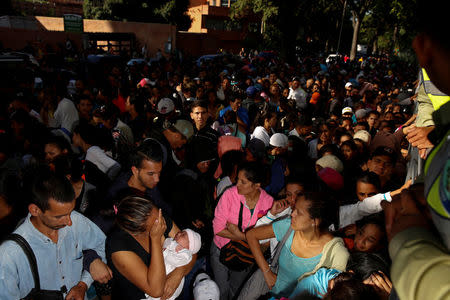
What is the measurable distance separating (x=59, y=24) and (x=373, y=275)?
38.2m

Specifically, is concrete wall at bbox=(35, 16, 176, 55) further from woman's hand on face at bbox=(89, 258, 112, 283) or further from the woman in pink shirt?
woman's hand on face at bbox=(89, 258, 112, 283)

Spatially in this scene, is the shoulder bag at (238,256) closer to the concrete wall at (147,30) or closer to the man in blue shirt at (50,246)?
the man in blue shirt at (50,246)

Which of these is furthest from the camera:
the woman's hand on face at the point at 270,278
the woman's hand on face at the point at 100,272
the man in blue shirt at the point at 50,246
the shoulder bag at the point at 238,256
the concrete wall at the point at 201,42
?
the concrete wall at the point at 201,42

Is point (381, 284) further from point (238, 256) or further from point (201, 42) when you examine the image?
point (201, 42)

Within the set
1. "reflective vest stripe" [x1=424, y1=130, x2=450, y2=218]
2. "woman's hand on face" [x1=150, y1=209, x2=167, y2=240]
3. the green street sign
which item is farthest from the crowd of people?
the green street sign

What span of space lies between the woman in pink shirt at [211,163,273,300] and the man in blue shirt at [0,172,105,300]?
1358mm

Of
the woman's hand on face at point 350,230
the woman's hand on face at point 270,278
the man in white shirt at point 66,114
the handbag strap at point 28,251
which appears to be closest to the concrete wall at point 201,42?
the man in white shirt at point 66,114

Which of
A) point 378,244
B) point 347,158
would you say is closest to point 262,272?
point 378,244

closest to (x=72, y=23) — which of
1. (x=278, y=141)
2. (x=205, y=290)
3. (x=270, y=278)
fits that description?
(x=278, y=141)

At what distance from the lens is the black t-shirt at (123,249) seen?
2270mm

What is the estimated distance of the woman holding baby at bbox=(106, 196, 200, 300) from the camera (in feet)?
7.29

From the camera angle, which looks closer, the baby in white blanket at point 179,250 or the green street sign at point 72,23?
the baby in white blanket at point 179,250

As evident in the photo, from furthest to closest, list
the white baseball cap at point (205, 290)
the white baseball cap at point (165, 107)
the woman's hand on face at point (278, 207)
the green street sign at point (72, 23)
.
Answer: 1. the green street sign at point (72, 23)
2. the white baseball cap at point (165, 107)
3. the woman's hand on face at point (278, 207)
4. the white baseball cap at point (205, 290)

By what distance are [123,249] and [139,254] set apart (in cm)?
13
